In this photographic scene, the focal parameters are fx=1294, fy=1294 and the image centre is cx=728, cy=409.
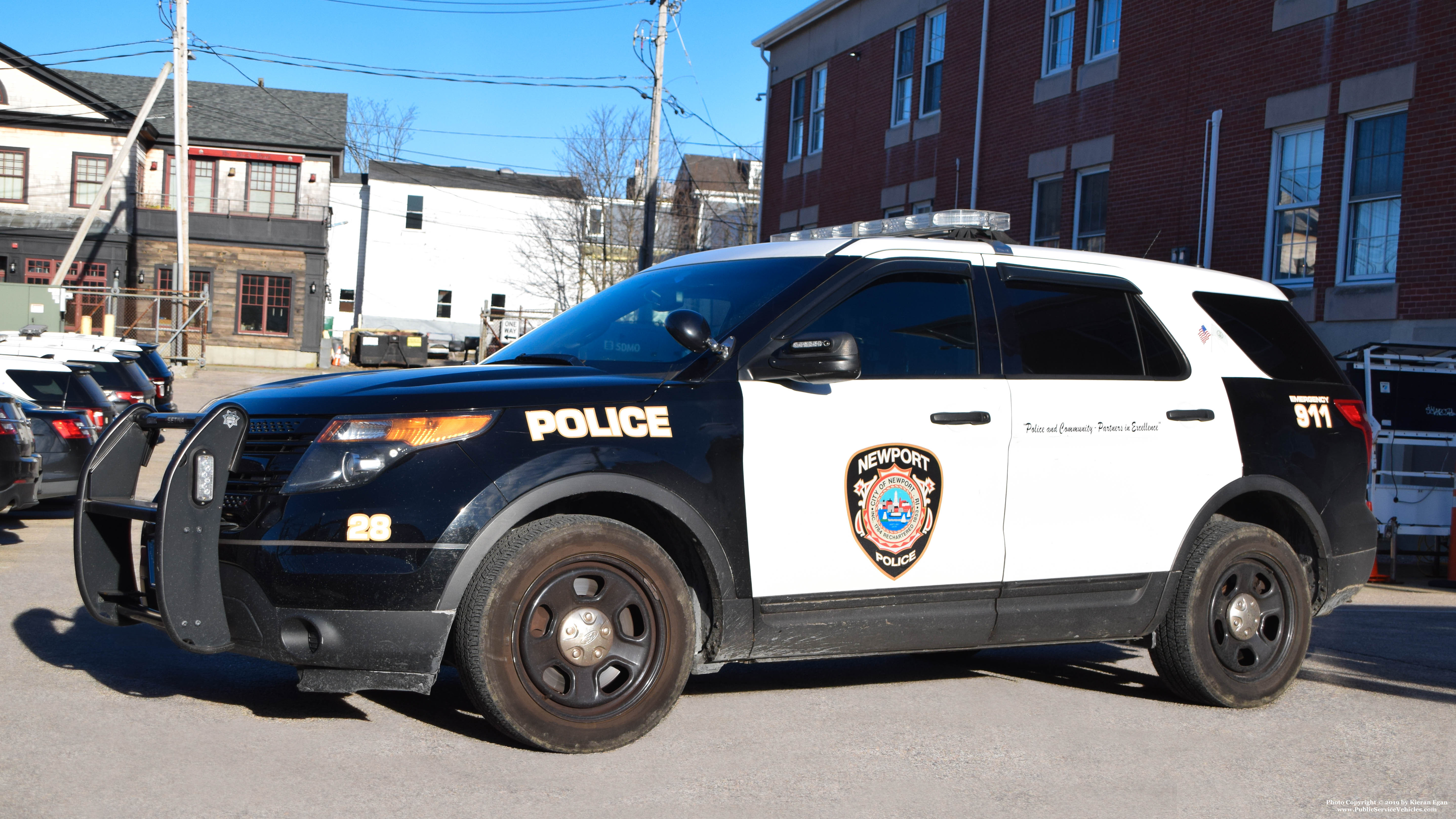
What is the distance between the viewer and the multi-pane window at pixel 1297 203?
1516 cm

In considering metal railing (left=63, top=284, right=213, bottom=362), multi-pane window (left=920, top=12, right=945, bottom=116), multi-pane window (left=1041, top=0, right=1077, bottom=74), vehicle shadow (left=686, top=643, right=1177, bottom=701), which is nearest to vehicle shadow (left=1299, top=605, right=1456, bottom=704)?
vehicle shadow (left=686, top=643, right=1177, bottom=701)

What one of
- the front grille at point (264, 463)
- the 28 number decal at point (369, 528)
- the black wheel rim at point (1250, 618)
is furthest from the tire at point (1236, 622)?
the front grille at point (264, 463)

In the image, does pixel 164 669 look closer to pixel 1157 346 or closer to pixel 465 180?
pixel 1157 346

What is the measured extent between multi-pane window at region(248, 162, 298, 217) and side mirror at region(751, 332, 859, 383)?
1772 inches

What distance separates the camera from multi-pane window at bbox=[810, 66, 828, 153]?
1067 inches

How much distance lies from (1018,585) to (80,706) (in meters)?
3.67

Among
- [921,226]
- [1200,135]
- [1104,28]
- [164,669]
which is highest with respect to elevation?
[1104,28]

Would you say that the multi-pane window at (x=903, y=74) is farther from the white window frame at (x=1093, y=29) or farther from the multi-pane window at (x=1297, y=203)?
the multi-pane window at (x=1297, y=203)

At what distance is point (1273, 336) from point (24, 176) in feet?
147

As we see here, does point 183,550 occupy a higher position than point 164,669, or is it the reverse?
point 183,550

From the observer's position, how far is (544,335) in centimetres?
575

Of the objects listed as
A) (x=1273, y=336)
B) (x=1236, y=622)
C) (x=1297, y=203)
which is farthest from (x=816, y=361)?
(x=1297, y=203)

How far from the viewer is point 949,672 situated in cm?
637

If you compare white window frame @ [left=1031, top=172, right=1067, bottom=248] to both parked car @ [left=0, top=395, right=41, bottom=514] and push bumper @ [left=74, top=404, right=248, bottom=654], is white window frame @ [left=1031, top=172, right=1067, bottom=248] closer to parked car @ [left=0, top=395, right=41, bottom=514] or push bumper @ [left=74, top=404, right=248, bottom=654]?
parked car @ [left=0, top=395, right=41, bottom=514]
